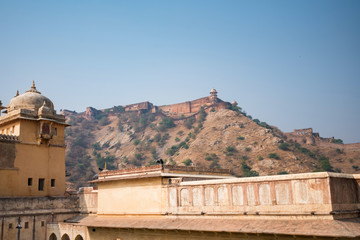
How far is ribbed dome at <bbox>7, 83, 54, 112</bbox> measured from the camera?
31344 mm

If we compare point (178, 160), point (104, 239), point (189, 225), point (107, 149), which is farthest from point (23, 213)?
point (107, 149)

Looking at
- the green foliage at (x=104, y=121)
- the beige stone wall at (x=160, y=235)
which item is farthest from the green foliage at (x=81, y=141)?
the beige stone wall at (x=160, y=235)

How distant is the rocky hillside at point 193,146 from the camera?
85.2 meters

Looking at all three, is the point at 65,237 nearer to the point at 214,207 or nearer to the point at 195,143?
the point at 214,207

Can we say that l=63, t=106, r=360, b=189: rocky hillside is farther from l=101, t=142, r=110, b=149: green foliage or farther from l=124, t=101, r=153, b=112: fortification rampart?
l=124, t=101, r=153, b=112: fortification rampart

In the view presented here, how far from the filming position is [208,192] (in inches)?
810

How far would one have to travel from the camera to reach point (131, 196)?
2473 centimetres

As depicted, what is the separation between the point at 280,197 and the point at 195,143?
84582mm

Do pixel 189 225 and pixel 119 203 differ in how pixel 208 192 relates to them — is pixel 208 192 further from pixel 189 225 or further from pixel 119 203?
pixel 119 203

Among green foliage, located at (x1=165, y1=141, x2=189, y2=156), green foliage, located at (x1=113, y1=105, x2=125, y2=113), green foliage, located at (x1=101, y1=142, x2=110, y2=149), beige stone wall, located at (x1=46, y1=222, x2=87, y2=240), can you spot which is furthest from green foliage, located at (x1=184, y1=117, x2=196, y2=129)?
beige stone wall, located at (x1=46, y1=222, x2=87, y2=240)

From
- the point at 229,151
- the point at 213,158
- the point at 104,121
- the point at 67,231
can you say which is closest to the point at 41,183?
the point at 67,231

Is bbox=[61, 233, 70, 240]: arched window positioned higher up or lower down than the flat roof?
lower down

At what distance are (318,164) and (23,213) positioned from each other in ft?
237

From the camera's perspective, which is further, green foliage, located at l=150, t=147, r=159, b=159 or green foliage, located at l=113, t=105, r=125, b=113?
green foliage, located at l=113, t=105, r=125, b=113
